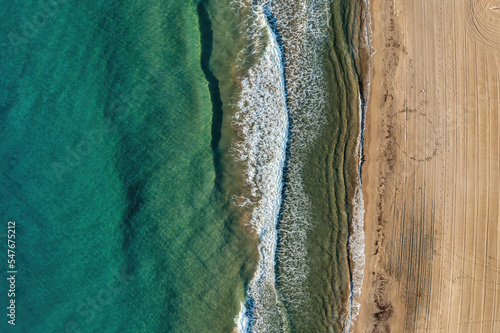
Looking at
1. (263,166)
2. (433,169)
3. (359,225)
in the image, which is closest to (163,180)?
(263,166)

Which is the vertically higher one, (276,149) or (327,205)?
(276,149)

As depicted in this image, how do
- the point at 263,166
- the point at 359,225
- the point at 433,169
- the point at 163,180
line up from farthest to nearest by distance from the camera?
the point at 433,169 < the point at 359,225 < the point at 263,166 < the point at 163,180

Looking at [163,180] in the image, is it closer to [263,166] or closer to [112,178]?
[112,178]

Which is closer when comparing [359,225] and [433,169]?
[359,225]

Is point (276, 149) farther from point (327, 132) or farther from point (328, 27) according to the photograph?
point (328, 27)

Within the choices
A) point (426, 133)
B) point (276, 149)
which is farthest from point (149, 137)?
point (426, 133)

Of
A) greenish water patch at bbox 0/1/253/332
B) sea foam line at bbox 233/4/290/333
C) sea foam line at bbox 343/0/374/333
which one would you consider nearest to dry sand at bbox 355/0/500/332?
sea foam line at bbox 343/0/374/333
